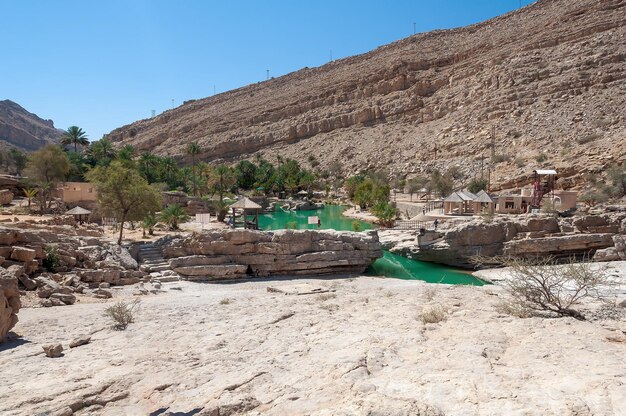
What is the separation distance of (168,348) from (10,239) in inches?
359

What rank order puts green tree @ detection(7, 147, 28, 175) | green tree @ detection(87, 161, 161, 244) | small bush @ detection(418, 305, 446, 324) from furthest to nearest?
1. green tree @ detection(7, 147, 28, 175)
2. green tree @ detection(87, 161, 161, 244)
3. small bush @ detection(418, 305, 446, 324)

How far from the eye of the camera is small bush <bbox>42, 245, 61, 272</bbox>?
13.6m

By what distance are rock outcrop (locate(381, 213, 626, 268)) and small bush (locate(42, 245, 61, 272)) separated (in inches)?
631

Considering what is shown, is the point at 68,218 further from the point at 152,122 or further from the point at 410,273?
Answer: the point at 152,122

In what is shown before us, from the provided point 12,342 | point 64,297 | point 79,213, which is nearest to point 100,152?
point 79,213

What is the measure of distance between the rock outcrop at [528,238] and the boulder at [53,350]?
1741cm

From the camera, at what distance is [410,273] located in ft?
65.7

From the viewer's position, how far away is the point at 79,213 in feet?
82.3

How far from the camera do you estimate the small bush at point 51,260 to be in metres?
13.6

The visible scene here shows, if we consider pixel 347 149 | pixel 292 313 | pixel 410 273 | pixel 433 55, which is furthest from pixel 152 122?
pixel 292 313

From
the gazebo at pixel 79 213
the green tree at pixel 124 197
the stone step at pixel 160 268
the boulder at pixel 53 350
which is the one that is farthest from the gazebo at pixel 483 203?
the boulder at pixel 53 350

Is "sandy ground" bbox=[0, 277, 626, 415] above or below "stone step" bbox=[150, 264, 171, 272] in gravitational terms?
below

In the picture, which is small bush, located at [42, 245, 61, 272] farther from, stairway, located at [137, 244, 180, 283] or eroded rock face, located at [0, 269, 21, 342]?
eroded rock face, located at [0, 269, 21, 342]

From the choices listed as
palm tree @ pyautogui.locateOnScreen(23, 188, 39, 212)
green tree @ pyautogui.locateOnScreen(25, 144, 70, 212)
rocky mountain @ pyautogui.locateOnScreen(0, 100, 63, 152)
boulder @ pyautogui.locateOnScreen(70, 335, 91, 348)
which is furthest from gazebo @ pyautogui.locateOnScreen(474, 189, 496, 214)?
rocky mountain @ pyautogui.locateOnScreen(0, 100, 63, 152)
